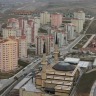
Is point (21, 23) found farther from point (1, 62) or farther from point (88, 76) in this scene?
→ point (88, 76)

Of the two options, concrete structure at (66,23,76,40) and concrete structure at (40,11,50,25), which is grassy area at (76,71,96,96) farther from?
concrete structure at (40,11,50,25)

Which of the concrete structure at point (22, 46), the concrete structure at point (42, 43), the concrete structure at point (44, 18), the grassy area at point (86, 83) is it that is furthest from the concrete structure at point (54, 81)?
the concrete structure at point (44, 18)

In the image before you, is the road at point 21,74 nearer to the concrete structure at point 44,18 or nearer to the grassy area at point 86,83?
the grassy area at point 86,83

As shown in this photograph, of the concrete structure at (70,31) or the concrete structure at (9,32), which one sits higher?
the concrete structure at (9,32)

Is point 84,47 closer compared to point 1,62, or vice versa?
point 1,62

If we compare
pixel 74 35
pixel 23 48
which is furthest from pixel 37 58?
pixel 74 35

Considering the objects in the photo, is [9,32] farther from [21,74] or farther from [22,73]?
[21,74]
